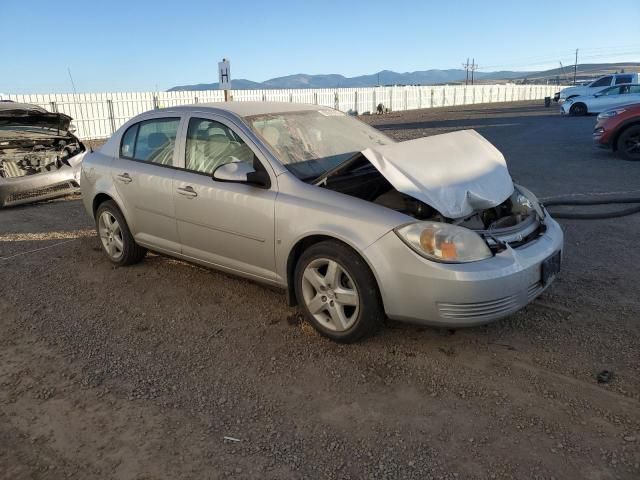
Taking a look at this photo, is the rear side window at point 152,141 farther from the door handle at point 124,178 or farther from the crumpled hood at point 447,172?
the crumpled hood at point 447,172

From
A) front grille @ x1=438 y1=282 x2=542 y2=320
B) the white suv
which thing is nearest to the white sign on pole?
front grille @ x1=438 y1=282 x2=542 y2=320

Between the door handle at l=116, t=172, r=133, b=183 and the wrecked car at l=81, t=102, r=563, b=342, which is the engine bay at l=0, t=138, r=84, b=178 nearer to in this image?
the wrecked car at l=81, t=102, r=563, b=342

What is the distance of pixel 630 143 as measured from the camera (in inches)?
436

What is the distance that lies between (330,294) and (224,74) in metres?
9.78

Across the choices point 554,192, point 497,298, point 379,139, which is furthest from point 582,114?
point 497,298

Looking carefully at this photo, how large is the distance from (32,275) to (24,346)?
1.66 metres

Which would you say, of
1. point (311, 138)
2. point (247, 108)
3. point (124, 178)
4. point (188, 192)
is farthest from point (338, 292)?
point (124, 178)

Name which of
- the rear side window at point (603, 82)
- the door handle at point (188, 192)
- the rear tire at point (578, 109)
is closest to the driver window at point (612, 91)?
the rear tire at point (578, 109)

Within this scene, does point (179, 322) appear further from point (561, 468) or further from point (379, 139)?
point (561, 468)

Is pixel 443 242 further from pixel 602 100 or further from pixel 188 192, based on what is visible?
pixel 602 100

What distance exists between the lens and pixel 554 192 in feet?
25.8

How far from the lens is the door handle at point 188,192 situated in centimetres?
421

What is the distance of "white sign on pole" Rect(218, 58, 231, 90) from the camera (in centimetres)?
1198

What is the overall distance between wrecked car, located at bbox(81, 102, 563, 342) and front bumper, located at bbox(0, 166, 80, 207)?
4016 millimetres
